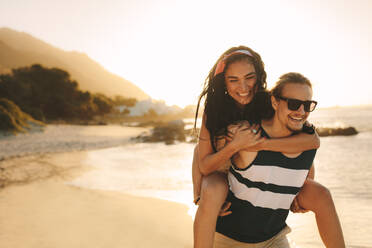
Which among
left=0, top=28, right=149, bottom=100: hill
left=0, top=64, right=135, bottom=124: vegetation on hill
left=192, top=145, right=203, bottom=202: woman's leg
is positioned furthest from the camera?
left=0, top=28, right=149, bottom=100: hill

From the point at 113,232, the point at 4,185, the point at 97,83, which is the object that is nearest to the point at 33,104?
the point at 4,185

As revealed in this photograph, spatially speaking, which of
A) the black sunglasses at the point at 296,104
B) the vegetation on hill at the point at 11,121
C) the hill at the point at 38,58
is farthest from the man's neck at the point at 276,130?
the hill at the point at 38,58

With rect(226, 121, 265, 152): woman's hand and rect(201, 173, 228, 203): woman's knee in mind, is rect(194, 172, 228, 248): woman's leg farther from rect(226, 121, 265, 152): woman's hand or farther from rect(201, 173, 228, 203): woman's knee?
rect(226, 121, 265, 152): woman's hand

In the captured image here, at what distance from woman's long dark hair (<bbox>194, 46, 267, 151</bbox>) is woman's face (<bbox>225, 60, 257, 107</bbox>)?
4 centimetres

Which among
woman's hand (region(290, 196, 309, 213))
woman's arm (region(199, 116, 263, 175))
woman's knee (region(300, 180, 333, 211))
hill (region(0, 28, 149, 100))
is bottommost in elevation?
woman's hand (region(290, 196, 309, 213))

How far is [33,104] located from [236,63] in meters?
39.3

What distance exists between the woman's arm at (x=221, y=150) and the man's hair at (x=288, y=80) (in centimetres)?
40

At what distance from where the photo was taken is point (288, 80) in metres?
2.10

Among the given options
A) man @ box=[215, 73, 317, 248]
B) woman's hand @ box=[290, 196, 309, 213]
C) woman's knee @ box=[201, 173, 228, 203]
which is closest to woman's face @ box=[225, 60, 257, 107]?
man @ box=[215, 73, 317, 248]

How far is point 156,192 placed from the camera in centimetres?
548

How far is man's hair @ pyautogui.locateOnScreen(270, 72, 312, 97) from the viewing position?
209 cm

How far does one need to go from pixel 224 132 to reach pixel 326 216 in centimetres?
97

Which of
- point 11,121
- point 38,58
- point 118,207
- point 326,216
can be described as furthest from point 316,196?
point 38,58

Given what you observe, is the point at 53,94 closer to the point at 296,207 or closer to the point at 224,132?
the point at 224,132
